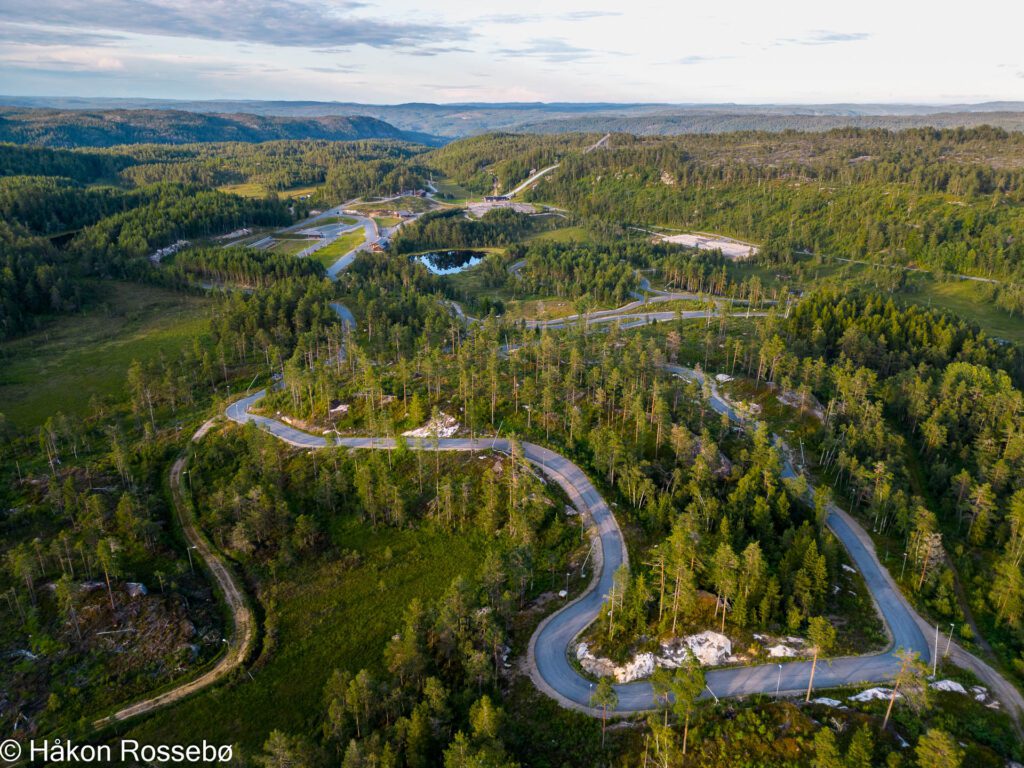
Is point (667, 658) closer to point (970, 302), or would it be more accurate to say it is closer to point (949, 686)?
point (949, 686)

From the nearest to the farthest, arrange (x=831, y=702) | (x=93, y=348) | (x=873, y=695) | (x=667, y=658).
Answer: (x=831, y=702)
(x=873, y=695)
(x=667, y=658)
(x=93, y=348)

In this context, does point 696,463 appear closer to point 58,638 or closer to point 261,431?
point 261,431

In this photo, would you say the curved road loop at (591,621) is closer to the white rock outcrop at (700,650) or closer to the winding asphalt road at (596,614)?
the winding asphalt road at (596,614)

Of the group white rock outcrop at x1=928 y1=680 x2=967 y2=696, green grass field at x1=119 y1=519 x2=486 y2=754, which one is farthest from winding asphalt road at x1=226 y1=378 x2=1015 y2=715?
green grass field at x1=119 y1=519 x2=486 y2=754

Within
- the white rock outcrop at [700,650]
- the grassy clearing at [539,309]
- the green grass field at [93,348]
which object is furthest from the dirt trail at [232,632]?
the grassy clearing at [539,309]

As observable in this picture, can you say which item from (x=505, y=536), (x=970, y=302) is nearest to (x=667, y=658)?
(x=505, y=536)

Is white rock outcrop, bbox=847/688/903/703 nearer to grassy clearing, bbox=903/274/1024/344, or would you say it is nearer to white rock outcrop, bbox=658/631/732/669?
white rock outcrop, bbox=658/631/732/669
